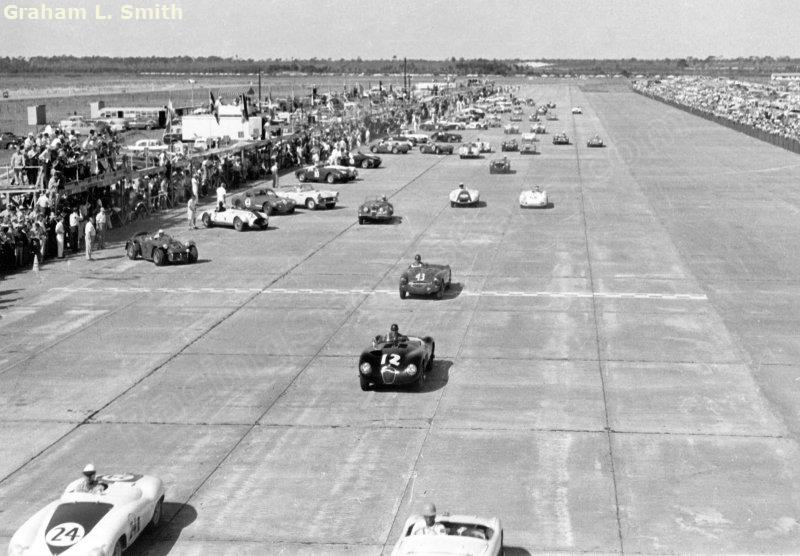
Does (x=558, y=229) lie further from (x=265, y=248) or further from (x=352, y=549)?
(x=352, y=549)

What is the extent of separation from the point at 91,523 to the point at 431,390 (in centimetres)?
945

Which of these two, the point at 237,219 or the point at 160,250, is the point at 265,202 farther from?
the point at 160,250

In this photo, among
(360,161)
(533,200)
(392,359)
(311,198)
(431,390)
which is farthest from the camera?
(360,161)

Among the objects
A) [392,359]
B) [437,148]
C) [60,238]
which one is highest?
[392,359]

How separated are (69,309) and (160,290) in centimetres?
316

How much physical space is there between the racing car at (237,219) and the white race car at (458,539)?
3015 centimetres

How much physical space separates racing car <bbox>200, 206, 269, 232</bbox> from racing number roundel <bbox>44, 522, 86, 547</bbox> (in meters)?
29.9

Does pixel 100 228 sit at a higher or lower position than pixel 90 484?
lower

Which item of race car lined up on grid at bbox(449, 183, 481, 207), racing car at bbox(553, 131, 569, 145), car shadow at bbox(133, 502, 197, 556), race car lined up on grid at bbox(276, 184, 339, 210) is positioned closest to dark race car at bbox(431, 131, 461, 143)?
racing car at bbox(553, 131, 569, 145)

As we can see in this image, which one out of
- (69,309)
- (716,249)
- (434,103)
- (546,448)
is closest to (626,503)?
(546,448)

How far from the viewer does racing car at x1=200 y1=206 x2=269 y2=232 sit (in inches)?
1688

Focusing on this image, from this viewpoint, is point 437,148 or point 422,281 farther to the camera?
point 437,148

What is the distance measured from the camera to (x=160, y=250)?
116 feet

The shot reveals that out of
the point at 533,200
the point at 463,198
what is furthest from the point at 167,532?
the point at 533,200
